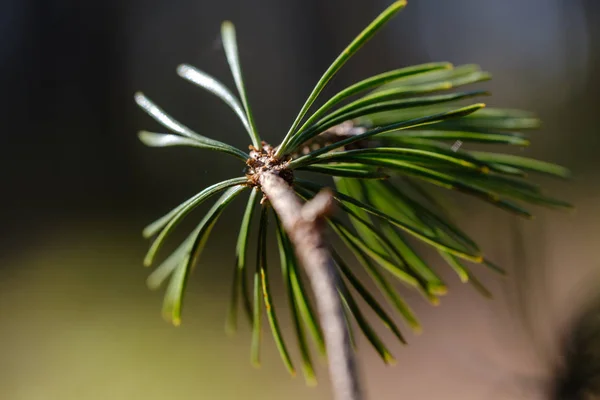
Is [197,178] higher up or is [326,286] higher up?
[197,178]

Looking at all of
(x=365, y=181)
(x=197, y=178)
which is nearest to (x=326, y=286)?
(x=365, y=181)

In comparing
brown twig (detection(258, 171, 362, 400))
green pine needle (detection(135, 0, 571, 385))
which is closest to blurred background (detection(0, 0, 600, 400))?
green pine needle (detection(135, 0, 571, 385))

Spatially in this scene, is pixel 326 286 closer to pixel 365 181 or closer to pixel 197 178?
pixel 365 181

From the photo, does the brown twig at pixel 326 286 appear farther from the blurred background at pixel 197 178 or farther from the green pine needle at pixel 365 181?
the blurred background at pixel 197 178

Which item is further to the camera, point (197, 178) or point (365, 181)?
point (197, 178)


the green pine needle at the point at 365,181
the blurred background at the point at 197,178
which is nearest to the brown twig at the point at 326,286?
the green pine needle at the point at 365,181

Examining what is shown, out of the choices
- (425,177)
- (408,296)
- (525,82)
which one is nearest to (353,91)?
(425,177)

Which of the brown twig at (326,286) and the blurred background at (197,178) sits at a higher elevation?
the blurred background at (197,178)
